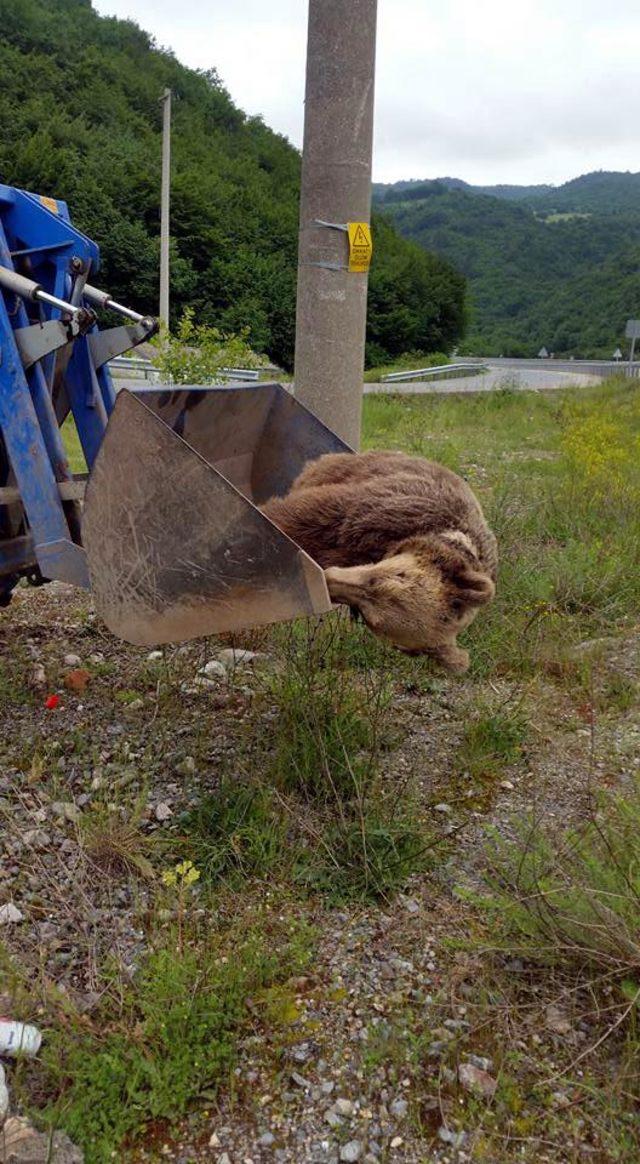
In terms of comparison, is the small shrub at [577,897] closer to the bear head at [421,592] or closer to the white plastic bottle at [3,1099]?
the bear head at [421,592]

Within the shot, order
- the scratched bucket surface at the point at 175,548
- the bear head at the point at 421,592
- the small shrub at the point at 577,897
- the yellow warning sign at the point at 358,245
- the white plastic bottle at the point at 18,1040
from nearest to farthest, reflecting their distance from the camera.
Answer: the white plastic bottle at the point at 18,1040 < the small shrub at the point at 577,897 < the scratched bucket surface at the point at 175,548 < the bear head at the point at 421,592 < the yellow warning sign at the point at 358,245

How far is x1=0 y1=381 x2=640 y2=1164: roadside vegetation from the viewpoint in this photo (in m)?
2.17

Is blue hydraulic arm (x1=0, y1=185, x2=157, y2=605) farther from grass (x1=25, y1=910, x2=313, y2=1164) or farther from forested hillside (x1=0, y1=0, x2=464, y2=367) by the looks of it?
forested hillside (x1=0, y1=0, x2=464, y2=367)

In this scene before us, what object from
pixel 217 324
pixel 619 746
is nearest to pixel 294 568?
pixel 619 746

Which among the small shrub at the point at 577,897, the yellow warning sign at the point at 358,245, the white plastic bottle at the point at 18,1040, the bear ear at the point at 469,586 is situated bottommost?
the white plastic bottle at the point at 18,1040

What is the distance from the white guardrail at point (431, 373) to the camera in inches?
896

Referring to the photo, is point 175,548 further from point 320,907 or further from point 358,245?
point 358,245

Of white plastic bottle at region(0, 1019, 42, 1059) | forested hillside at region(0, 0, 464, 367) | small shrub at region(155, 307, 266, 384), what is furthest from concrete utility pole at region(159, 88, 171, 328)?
white plastic bottle at region(0, 1019, 42, 1059)

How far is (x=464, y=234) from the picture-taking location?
79438 mm

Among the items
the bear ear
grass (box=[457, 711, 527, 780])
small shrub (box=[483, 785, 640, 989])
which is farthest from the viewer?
grass (box=[457, 711, 527, 780])

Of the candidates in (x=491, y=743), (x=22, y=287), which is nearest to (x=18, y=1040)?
(x=491, y=743)

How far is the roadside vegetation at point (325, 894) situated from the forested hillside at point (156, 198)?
31282mm

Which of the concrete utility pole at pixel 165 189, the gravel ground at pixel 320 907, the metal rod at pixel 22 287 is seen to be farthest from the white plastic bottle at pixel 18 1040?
the concrete utility pole at pixel 165 189

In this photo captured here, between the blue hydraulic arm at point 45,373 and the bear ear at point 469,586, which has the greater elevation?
the blue hydraulic arm at point 45,373
